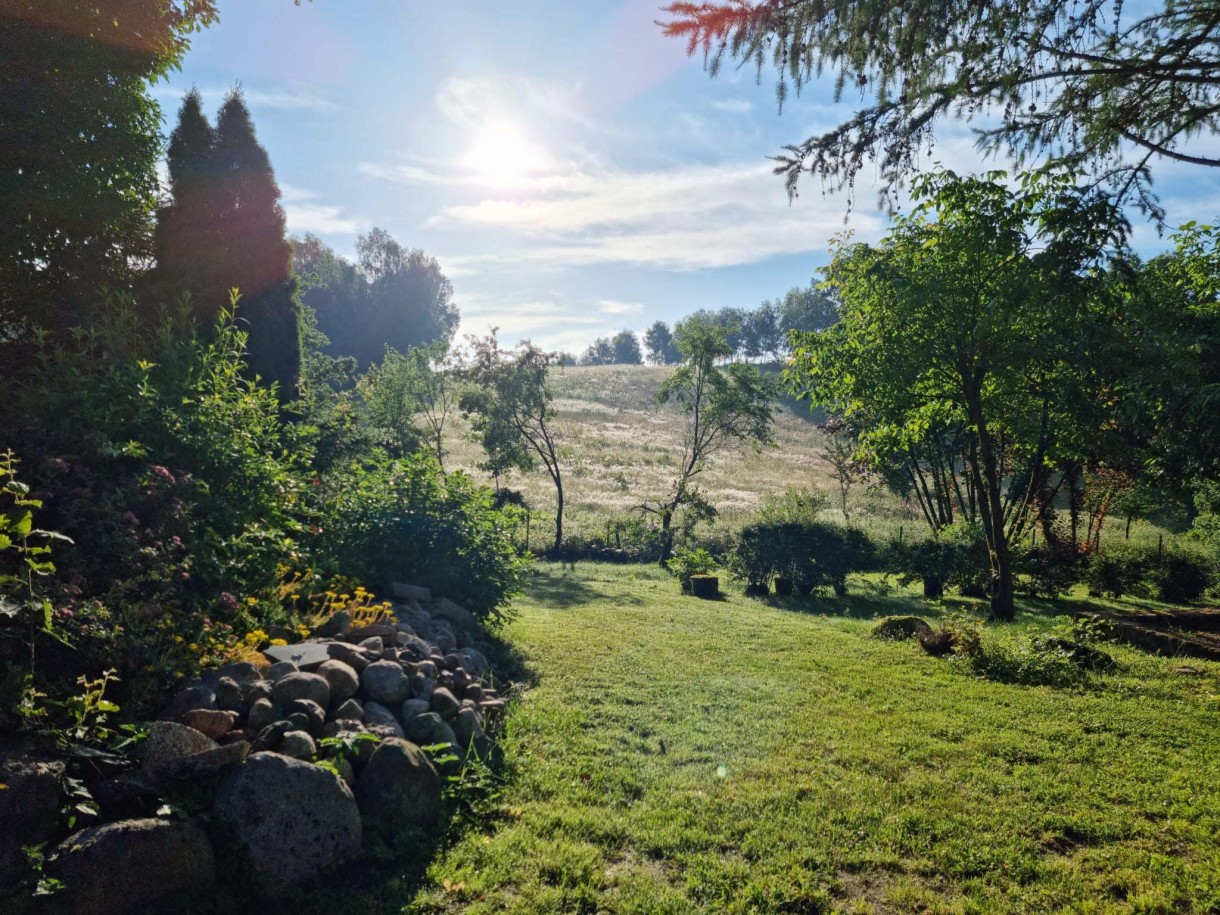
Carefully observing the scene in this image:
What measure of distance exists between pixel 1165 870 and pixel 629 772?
11.7ft

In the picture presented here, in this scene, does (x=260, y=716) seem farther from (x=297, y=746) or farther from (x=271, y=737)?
(x=297, y=746)

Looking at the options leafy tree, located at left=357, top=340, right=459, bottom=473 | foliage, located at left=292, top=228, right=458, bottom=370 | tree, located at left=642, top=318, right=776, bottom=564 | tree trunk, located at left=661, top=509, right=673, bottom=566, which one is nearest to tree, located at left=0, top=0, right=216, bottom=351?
leafy tree, located at left=357, top=340, right=459, bottom=473

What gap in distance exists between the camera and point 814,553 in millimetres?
17547

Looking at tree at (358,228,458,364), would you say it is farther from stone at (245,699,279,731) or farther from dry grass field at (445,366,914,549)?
stone at (245,699,279,731)

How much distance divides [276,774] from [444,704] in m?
1.86

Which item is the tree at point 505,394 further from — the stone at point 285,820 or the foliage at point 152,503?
the stone at point 285,820

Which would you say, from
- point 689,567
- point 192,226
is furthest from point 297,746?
point 192,226

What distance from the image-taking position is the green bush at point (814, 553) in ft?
57.5

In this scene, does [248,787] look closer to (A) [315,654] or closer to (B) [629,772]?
(A) [315,654]

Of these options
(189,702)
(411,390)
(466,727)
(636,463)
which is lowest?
(466,727)

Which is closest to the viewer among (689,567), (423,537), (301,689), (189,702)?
(189,702)

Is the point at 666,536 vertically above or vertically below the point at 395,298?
below

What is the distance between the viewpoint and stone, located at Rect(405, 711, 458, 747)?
16.7 ft

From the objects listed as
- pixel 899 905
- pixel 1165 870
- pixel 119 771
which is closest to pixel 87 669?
pixel 119 771
